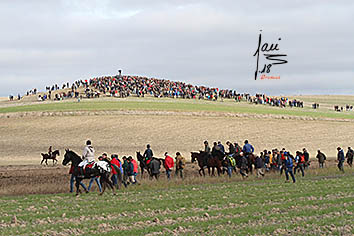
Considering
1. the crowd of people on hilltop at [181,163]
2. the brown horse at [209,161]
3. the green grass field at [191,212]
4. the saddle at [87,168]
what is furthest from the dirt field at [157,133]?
the green grass field at [191,212]

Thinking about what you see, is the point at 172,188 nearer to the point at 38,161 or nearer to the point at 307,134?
→ the point at 38,161

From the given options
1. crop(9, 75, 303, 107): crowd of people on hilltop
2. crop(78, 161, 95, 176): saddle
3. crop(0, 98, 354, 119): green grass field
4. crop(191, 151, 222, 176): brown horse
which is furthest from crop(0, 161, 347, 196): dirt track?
crop(9, 75, 303, 107): crowd of people on hilltop

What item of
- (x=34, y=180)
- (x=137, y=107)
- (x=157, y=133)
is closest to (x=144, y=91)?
(x=137, y=107)

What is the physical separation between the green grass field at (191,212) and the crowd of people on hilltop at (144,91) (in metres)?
73.2

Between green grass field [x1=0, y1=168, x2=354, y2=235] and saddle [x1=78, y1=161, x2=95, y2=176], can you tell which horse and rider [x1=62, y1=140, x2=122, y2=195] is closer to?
saddle [x1=78, y1=161, x2=95, y2=176]

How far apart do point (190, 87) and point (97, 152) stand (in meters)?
58.7

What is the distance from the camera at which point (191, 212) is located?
15.8 meters

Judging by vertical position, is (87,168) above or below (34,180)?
above

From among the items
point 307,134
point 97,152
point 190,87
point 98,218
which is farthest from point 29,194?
point 190,87

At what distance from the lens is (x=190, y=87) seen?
107m

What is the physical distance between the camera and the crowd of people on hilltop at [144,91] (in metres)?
95.8

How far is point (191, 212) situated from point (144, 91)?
274 ft

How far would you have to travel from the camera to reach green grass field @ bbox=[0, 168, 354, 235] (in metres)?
13.1

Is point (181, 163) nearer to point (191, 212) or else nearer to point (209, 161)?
point (209, 161)
